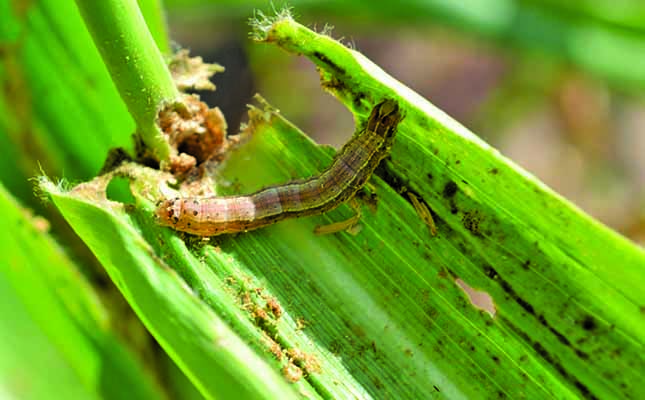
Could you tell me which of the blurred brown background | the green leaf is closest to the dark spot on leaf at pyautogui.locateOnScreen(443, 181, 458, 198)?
the green leaf

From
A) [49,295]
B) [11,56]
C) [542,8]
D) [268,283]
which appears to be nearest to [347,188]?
[268,283]

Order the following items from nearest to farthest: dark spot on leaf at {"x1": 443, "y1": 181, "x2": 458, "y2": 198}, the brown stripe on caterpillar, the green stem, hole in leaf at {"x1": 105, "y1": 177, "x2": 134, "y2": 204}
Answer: the green stem
dark spot on leaf at {"x1": 443, "y1": 181, "x2": 458, "y2": 198}
the brown stripe on caterpillar
hole in leaf at {"x1": 105, "y1": 177, "x2": 134, "y2": 204}

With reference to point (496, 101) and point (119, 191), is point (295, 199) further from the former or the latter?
point (496, 101)

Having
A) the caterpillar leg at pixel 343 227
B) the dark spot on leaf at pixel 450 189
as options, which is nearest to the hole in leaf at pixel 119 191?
the caterpillar leg at pixel 343 227

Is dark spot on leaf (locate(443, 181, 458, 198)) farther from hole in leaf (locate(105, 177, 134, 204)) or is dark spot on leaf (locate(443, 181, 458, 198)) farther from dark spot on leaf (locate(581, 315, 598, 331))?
hole in leaf (locate(105, 177, 134, 204))

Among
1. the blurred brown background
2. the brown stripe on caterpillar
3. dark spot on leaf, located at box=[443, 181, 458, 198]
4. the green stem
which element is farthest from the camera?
the blurred brown background

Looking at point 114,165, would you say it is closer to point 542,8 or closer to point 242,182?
point 242,182
